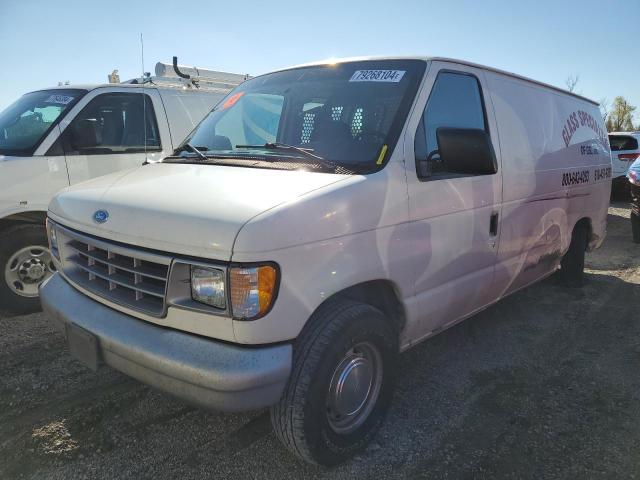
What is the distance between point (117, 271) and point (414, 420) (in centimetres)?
198

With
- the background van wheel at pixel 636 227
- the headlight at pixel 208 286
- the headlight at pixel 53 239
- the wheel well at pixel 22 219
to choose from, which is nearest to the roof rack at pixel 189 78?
the wheel well at pixel 22 219

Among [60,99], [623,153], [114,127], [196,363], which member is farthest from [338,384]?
[623,153]

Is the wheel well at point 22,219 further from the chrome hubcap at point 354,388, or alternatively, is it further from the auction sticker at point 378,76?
the chrome hubcap at point 354,388

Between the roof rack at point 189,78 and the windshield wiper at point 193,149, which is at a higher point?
the roof rack at point 189,78

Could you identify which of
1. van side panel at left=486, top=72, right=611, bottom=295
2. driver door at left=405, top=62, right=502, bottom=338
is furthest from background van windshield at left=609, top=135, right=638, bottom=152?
driver door at left=405, top=62, right=502, bottom=338

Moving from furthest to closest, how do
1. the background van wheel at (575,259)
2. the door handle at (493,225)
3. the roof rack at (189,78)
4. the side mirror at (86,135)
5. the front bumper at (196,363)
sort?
the roof rack at (189,78) → the background van wheel at (575,259) → the side mirror at (86,135) → the door handle at (493,225) → the front bumper at (196,363)

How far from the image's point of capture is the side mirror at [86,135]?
190 inches

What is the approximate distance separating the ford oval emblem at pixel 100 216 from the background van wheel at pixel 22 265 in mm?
2608


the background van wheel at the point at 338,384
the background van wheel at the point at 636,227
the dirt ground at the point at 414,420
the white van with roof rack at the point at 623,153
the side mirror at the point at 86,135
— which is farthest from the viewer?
the white van with roof rack at the point at 623,153

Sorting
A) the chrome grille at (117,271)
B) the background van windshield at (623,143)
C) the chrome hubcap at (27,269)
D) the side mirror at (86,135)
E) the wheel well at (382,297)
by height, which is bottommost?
the chrome hubcap at (27,269)

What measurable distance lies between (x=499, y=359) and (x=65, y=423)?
3.14 meters


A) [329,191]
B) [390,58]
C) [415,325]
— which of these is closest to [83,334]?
[329,191]

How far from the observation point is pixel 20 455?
2.61 m

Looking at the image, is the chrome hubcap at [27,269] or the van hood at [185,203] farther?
the chrome hubcap at [27,269]
